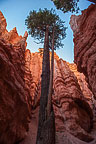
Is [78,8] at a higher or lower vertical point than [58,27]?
higher

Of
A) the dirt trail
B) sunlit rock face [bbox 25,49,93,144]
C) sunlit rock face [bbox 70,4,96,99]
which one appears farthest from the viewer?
sunlit rock face [bbox 25,49,93,144]

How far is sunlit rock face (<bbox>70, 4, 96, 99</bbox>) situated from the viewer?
661 centimetres

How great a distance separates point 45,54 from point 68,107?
7646 millimetres

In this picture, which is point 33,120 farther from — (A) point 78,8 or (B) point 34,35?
(A) point 78,8

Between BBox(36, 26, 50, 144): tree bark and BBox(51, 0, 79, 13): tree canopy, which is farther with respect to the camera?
BBox(51, 0, 79, 13): tree canopy

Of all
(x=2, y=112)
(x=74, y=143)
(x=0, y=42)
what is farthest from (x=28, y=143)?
(x=0, y=42)

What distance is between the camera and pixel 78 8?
8.71 m

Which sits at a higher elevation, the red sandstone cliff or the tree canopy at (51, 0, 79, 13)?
the tree canopy at (51, 0, 79, 13)

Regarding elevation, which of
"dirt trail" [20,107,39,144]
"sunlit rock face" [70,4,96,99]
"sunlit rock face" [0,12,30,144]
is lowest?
"dirt trail" [20,107,39,144]

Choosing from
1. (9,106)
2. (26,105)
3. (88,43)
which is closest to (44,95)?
(9,106)

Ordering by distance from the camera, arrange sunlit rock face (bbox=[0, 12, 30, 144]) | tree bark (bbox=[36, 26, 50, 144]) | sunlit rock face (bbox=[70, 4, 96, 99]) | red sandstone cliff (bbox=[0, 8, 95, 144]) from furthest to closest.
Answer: sunlit rock face (bbox=[70, 4, 96, 99]) → red sandstone cliff (bbox=[0, 8, 95, 144]) → sunlit rock face (bbox=[0, 12, 30, 144]) → tree bark (bbox=[36, 26, 50, 144])

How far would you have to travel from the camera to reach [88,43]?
7105 millimetres

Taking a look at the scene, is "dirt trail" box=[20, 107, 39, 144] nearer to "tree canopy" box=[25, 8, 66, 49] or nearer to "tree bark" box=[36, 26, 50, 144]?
"tree bark" box=[36, 26, 50, 144]

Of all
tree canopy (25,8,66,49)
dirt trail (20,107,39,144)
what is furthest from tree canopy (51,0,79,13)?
dirt trail (20,107,39,144)
